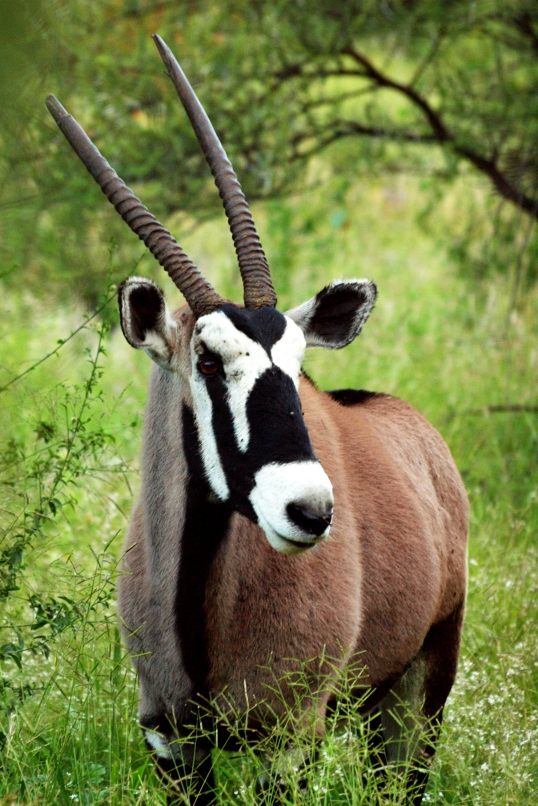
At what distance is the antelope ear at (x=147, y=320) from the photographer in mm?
3191

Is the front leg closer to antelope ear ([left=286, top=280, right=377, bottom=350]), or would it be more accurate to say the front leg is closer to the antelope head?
the antelope head

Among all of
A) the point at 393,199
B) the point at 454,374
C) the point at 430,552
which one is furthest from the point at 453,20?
the point at 393,199

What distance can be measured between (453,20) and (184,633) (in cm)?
560

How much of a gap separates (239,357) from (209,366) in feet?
0.45

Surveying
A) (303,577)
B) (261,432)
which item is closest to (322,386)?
(303,577)

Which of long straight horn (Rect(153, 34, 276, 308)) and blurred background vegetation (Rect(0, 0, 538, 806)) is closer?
long straight horn (Rect(153, 34, 276, 308))

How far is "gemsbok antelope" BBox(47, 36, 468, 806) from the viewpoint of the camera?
10.0 ft

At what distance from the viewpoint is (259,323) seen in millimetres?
3178

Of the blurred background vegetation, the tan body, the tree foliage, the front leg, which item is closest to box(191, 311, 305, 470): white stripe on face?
the tan body

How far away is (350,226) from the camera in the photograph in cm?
1203

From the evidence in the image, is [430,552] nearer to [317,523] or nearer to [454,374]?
[317,523]

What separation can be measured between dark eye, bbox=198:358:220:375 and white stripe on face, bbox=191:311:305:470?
1.3 inches

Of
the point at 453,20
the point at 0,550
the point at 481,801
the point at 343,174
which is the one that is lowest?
the point at 481,801

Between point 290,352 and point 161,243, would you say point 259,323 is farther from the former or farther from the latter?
point 161,243
